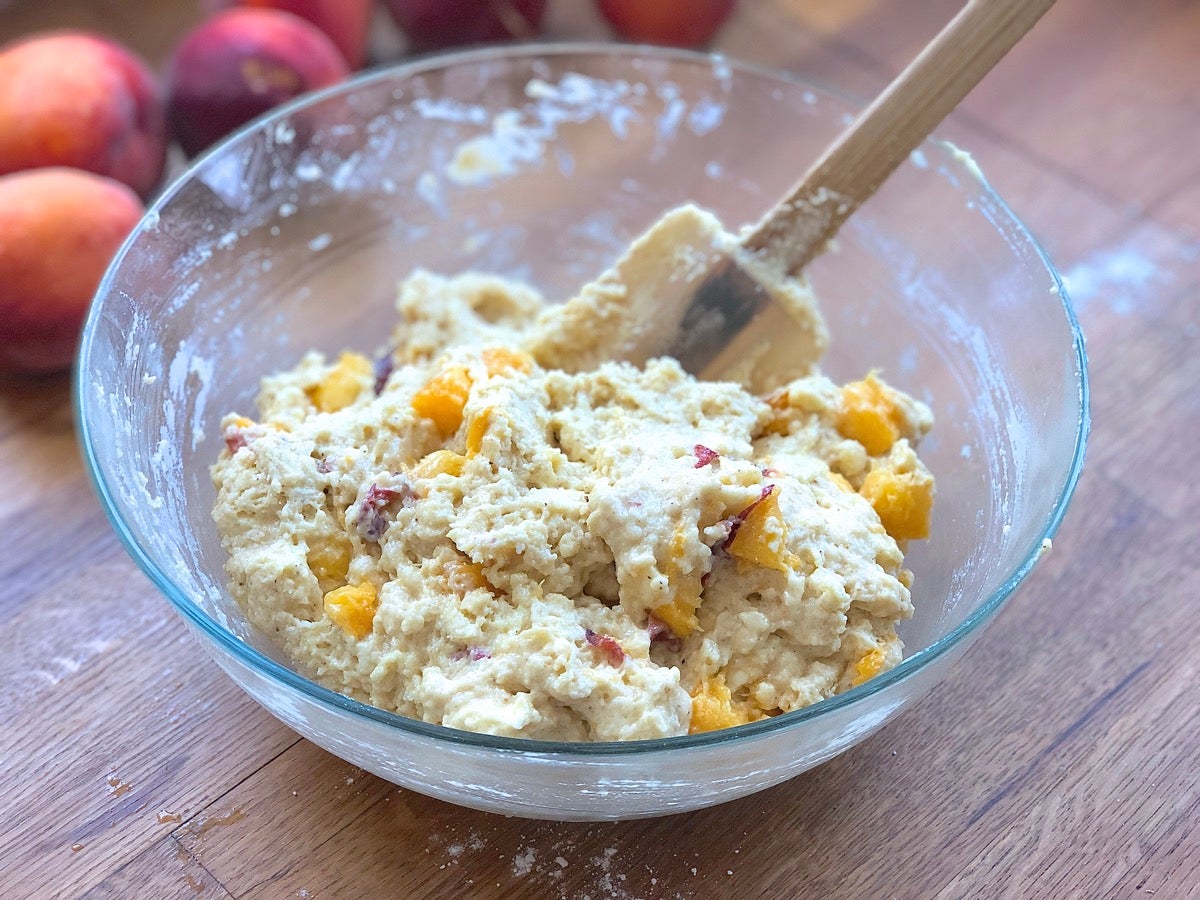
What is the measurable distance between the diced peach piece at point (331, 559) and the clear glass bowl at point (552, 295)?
0.13 meters

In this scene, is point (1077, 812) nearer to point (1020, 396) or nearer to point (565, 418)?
point (1020, 396)

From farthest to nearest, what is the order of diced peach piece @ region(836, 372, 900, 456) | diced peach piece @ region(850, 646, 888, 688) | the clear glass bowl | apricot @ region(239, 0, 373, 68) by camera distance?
apricot @ region(239, 0, 373, 68), diced peach piece @ region(836, 372, 900, 456), diced peach piece @ region(850, 646, 888, 688), the clear glass bowl

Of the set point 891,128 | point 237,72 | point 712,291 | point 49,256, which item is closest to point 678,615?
point 712,291

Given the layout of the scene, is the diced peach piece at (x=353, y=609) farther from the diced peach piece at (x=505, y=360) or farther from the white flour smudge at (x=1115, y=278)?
the white flour smudge at (x=1115, y=278)

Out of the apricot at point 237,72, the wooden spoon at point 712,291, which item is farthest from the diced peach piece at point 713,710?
the apricot at point 237,72

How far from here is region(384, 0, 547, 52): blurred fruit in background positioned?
2.44 meters

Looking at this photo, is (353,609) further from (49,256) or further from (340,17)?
(340,17)

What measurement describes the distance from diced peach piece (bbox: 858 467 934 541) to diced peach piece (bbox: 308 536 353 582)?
0.68 meters

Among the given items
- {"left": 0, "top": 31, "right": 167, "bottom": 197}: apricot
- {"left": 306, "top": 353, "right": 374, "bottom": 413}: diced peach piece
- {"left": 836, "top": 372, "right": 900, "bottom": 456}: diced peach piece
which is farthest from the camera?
{"left": 0, "top": 31, "right": 167, "bottom": 197}: apricot

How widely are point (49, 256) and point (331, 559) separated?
2.76 feet

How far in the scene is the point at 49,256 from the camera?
6.08ft

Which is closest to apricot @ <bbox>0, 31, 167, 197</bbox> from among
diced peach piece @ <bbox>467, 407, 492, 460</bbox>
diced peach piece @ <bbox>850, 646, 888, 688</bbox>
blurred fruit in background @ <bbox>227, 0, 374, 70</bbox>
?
blurred fruit in background @ <bbox>227, 0, 374, 70</bbox>

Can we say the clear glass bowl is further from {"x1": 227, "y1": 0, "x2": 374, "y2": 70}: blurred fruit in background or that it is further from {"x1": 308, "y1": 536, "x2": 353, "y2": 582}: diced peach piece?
{"x1": 227, "y1": 0, "x2": 374, "y2": 70}: blurred fruit in background

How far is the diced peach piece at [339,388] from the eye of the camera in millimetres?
1676
